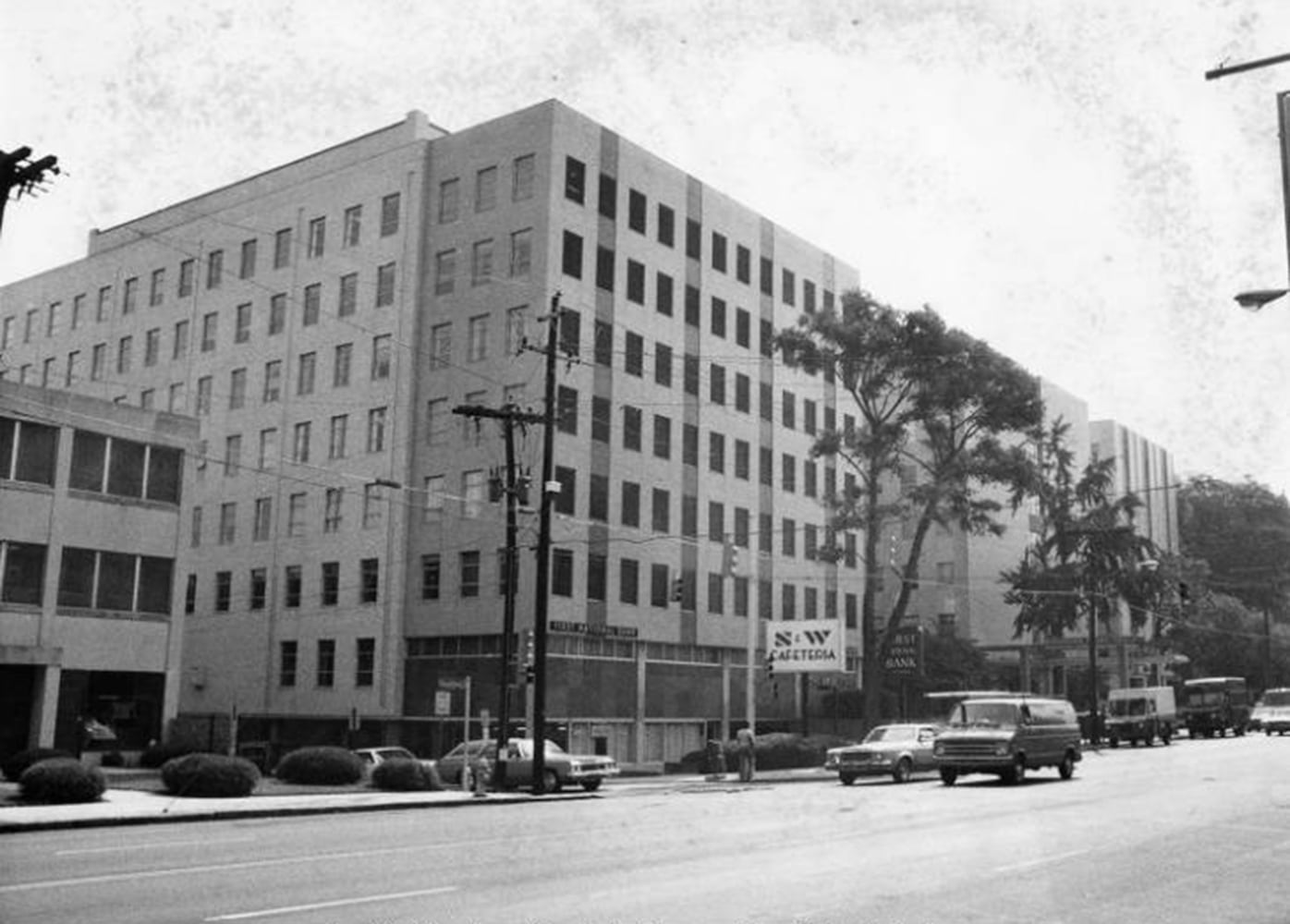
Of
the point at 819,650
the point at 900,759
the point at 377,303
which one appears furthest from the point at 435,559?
the point at 900,759

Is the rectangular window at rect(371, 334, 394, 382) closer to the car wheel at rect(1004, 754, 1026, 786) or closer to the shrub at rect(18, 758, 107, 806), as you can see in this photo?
the shrub at rect(18, 758, 107, 806)

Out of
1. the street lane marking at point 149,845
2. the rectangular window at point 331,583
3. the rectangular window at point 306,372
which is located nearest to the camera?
the street lane marking at point 149,845

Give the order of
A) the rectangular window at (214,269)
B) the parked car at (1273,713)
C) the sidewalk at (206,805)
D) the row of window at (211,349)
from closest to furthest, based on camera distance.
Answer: the sidewalk at (206,805) < the row of window at (211,349) < the rectangular window at (214,269) < the parked car at (1273,713)

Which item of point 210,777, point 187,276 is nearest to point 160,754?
point 210,777

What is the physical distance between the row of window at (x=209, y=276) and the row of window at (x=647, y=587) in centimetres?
1360

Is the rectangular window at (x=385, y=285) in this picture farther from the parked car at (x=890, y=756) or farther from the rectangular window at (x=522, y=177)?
the parked car at (x=890, y=756)

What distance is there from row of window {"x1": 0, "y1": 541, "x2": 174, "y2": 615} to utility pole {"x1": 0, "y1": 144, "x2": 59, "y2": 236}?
78.0 ft

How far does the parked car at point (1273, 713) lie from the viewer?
7231cm

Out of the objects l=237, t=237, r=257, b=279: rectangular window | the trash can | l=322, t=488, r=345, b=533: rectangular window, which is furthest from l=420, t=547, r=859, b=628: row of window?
l=237, t=237, r=257, b=279: rectangular window

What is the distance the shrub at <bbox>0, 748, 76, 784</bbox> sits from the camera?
104 ft

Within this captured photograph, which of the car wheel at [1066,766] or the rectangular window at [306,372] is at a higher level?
the rectangular window at [306,372]

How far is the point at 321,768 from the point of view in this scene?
33.3 m

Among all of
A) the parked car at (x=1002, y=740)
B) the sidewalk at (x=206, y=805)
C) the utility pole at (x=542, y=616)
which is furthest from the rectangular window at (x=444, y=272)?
the parked car at (x=1002, y=740)

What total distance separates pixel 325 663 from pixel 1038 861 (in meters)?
47.5
